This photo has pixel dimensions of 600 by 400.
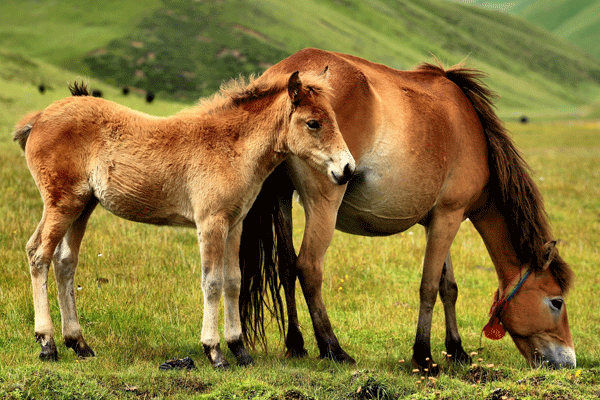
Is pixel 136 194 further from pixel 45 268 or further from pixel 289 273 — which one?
pixel 289 273

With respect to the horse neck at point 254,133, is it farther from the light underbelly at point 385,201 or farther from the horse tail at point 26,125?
the horse tail at point 26,125

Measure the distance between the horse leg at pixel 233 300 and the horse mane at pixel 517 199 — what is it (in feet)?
9.45

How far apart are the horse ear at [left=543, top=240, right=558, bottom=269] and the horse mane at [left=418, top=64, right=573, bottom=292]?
0.02 m

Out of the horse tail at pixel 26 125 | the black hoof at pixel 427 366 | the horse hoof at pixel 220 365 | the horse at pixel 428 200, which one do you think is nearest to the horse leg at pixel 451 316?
the horse at pixel 428 200

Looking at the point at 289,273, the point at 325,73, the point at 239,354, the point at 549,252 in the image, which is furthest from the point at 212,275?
the point at 549,252

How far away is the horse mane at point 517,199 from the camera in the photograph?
6648 mm

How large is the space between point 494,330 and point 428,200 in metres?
1.57

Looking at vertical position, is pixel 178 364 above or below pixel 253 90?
below

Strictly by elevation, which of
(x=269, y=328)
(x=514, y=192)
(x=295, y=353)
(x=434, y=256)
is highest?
(x=514, y=192)

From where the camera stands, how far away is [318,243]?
597cm

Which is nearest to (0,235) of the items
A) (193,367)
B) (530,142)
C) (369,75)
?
(193,367)

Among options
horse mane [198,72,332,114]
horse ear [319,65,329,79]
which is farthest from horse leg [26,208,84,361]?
horse ear [319,65,329,79]

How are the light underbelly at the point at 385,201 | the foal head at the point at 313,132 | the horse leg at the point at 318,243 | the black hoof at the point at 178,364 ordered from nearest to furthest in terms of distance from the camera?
the foal head at the point at 313,132 → the black hoof at the point at 178,364 → the horse leg at the point at 318,243 → the light underbelly at the point at 385,201

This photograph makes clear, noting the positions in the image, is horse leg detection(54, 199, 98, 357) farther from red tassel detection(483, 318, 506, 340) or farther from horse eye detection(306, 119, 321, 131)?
red tassel detection(483, 318, 506, 340)
